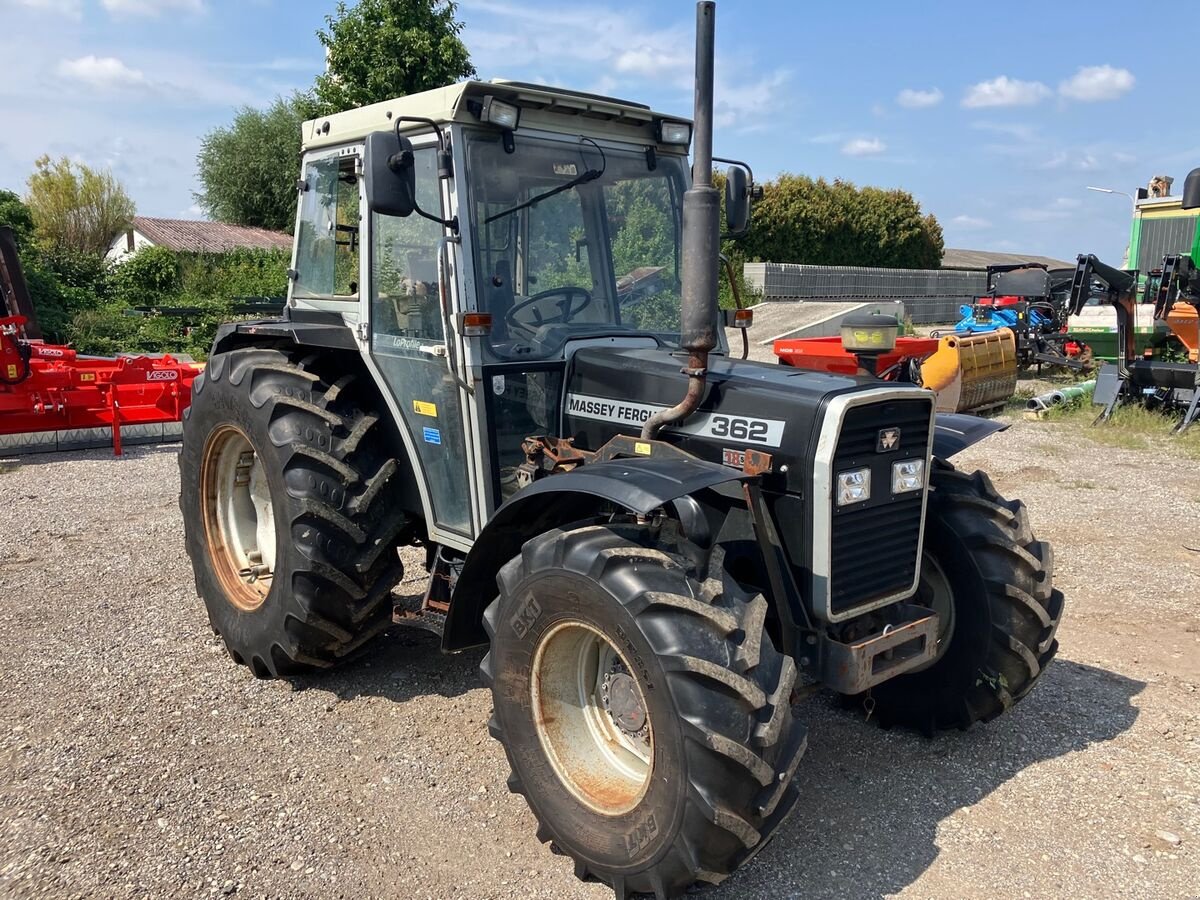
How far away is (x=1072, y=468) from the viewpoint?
370 inches

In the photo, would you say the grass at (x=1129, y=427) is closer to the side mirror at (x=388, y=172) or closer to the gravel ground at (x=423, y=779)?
the gravel ground at (x=423, y=779)

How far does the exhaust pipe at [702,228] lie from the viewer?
2.95 m

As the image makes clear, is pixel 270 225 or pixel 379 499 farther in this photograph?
pixel 270 225

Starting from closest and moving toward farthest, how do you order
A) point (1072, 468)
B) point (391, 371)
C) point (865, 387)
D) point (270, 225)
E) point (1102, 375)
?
point (865, 387) → point (391, 371) → point (1072, 468) → point (1102, 375) → point (270, 225)

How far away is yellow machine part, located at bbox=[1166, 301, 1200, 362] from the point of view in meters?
12.5

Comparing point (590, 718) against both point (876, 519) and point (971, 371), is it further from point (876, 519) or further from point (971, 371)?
point (971, 371)

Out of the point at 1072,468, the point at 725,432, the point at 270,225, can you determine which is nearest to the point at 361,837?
the point at 725,432

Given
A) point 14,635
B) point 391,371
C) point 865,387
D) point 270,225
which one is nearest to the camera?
point 865,387

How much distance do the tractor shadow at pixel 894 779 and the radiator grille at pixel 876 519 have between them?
81 centimetres

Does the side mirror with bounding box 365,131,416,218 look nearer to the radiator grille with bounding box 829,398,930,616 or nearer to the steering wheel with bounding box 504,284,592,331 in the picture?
the steering wheel with bounding box 504,284,592,331

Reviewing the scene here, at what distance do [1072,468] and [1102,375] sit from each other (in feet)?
10.7

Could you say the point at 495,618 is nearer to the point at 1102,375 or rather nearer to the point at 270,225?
the point at 1102,375

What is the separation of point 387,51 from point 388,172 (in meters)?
16.4

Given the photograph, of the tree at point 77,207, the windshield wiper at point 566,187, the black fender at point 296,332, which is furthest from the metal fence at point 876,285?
the tree at point 77,207
